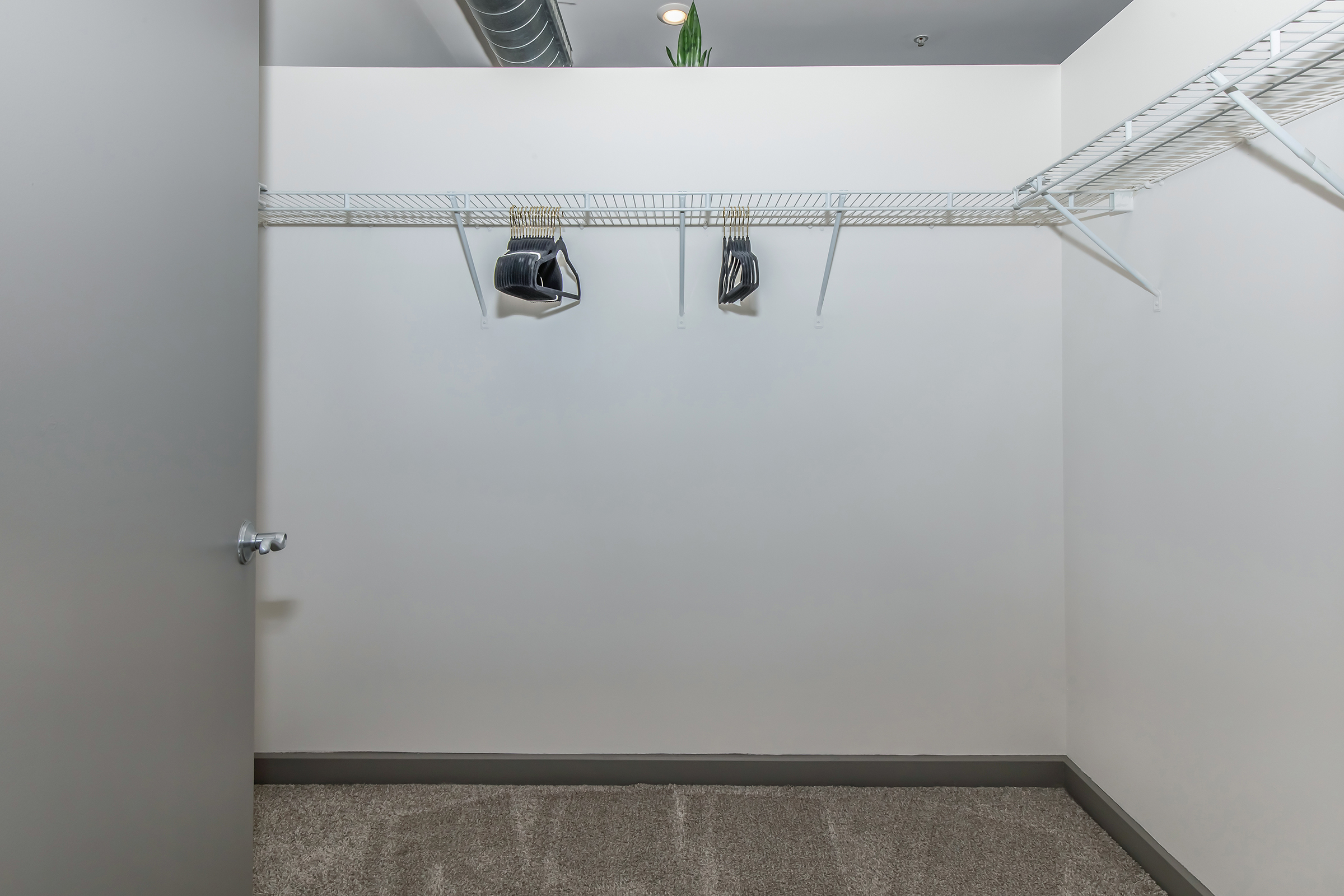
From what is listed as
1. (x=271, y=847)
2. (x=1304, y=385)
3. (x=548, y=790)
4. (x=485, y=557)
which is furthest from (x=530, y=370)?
(x=1304, y=385)

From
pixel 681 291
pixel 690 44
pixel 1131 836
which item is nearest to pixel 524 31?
pixel 690 44

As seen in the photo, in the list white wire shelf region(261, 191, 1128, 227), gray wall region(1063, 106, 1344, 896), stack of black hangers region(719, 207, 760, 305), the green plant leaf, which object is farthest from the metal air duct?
gray wall region(1063, 106, 1344, 896)

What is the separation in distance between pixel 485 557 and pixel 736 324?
3.69 feet

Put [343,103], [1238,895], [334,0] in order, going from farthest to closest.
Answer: [334,0] → [343,103] → [1238,895]

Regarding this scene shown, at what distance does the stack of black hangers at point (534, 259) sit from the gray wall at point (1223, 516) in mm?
1600

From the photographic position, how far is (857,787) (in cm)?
202

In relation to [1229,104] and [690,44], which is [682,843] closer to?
[1229,104]

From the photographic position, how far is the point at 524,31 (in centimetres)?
202

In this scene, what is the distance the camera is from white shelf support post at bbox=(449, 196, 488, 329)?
6.37 ft

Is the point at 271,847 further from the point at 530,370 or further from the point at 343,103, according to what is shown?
the point at 343,103

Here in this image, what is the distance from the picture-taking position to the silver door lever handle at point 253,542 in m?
1.15

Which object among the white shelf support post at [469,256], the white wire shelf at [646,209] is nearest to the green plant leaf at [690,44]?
the white wire shelf at [646,209]

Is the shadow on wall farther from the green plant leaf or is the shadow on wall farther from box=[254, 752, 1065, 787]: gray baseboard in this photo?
box=[254, 752, 1065, 787]: gray baseboard

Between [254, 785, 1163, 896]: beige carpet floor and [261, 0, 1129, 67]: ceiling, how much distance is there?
8.51 feet
